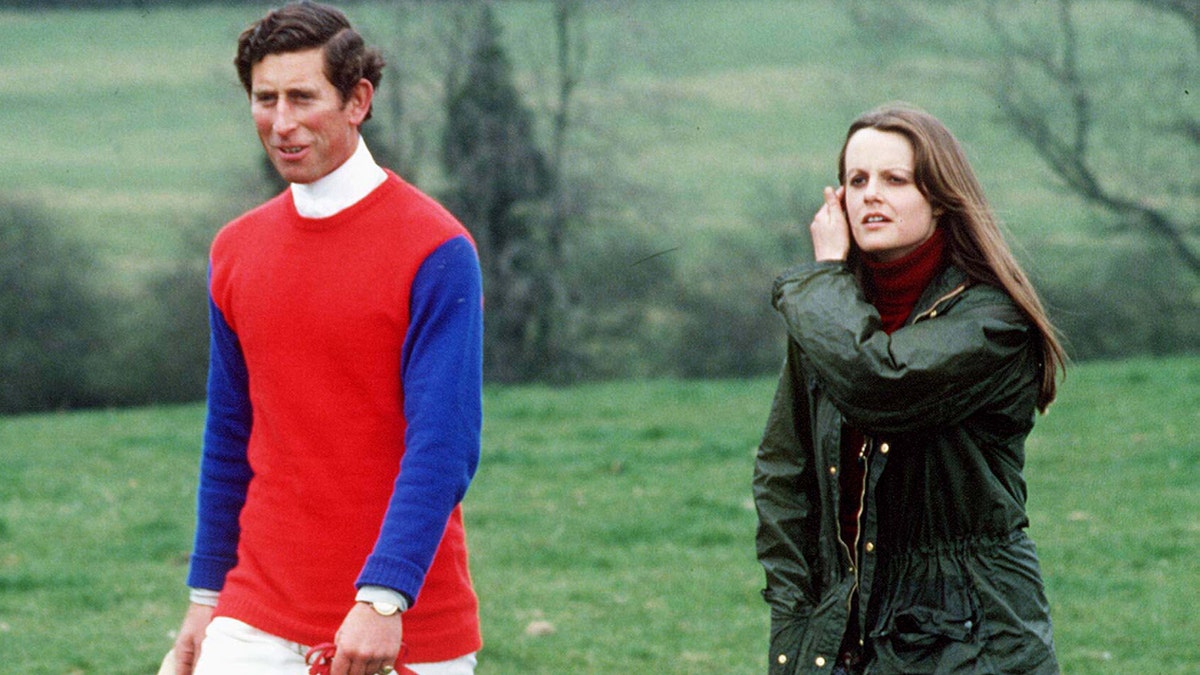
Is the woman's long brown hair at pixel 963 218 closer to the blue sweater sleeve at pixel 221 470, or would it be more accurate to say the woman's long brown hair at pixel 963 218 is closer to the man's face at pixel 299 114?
the man's face at pixel 299 114

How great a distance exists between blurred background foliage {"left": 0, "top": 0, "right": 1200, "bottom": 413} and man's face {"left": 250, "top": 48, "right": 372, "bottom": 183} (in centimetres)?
2020

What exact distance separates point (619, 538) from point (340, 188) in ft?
21.0

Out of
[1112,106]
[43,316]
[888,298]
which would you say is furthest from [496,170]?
→ [888,298]

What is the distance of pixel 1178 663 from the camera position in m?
6.77

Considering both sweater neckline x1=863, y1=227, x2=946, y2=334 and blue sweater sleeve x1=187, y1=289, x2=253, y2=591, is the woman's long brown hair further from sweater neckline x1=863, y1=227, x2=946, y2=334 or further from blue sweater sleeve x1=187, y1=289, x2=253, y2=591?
blue sweater sleeve x1=187, y1=289, x2=253, y2=591

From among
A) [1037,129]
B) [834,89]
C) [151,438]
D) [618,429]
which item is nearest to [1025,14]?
[1037,129]

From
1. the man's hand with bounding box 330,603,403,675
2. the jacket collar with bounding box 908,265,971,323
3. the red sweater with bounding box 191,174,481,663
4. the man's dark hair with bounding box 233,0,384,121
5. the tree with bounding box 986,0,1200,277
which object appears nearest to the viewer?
the man's hand with bounding box 330,603,403,675

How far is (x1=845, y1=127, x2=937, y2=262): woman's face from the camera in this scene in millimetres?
3527

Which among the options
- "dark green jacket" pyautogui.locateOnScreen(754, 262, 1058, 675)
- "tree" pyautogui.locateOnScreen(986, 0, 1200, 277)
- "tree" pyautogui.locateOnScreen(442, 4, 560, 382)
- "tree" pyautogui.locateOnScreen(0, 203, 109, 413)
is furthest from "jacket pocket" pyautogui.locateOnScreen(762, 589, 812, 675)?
"tree" pyautogui.locateOnScreen(986, 0, 1200, 277)

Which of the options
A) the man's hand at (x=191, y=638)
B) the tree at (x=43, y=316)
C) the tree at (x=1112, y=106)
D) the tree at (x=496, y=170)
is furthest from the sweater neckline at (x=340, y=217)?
the tree at (x=1112, y=106)

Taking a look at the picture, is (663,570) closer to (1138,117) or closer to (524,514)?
(524,514)

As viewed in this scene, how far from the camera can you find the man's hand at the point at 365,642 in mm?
3010

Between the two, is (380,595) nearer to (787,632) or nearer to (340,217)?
(340,217)

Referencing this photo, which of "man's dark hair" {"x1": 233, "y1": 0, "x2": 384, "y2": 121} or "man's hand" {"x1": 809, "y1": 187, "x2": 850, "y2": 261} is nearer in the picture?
"man's dark hair" {"x1": 233, "y1": 0, "x2": 384, "y2": 121}
